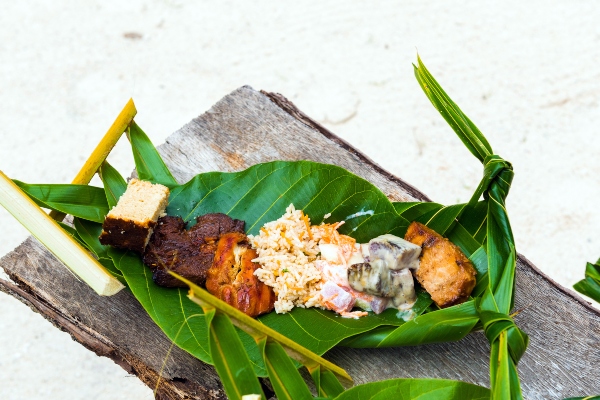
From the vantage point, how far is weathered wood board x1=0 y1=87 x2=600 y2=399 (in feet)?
7.70

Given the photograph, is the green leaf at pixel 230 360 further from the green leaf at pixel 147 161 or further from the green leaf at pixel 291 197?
the green leaf at pixel 147 161

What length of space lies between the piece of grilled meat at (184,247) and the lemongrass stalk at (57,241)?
194mm

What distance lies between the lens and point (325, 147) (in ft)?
9.32

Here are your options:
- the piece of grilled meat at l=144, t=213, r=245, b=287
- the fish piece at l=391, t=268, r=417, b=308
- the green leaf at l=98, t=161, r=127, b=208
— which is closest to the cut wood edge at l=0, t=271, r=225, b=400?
the piece of grilled meat at l=144, t=213, r=245, b=287

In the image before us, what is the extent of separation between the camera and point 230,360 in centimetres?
171

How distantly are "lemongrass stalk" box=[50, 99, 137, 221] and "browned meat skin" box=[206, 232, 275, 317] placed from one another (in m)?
0.57

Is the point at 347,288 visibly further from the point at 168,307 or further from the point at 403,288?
the point at 168,307

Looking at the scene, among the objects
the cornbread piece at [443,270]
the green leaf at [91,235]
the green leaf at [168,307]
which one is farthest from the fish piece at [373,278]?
the green leaf at [91,235]

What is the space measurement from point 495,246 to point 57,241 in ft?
4.60

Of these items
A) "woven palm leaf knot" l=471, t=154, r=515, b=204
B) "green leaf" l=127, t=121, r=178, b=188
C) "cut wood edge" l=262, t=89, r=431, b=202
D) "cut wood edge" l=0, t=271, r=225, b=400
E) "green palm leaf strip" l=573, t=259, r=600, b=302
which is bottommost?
"cut wood edge" l=0, t=271, r=225, b=400

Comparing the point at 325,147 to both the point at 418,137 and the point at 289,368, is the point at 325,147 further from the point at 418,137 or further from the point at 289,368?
the point at 418,137

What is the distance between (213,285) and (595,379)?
131 cm

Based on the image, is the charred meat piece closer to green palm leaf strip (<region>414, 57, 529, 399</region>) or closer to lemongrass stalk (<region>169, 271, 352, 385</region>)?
lemongrass stalk (<region>169, 271, 352, 385</region>)

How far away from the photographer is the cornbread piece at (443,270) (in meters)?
2.30
